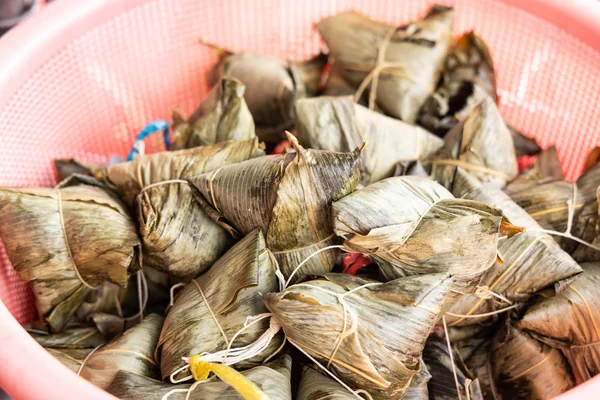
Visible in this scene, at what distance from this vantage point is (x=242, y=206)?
107 centimetres

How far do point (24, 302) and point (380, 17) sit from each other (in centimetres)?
118

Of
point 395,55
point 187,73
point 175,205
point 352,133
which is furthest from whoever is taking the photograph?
point 187,73

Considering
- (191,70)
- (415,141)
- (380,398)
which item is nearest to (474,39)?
(415,141)

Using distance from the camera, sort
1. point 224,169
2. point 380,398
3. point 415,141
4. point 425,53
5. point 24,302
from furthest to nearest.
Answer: point 425,53
point 415,141
point 24,302
point 224,169
point 380,398

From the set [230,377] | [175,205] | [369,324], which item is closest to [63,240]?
[175,205]

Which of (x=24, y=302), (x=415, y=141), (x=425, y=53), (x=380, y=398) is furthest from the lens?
(x=425, y=53)

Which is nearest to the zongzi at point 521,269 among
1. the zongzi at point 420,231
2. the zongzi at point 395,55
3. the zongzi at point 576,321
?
the zongzi at point 576,321

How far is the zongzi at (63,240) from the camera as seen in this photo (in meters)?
1.08

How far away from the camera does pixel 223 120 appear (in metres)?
1.31

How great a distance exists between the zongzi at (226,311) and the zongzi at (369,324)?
0.21 ft

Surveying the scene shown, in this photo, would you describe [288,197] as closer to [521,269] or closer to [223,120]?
[223,120]

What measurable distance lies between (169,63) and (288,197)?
2.45ft

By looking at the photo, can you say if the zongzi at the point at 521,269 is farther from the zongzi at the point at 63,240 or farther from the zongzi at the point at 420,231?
the zongzi at the point at 63,240

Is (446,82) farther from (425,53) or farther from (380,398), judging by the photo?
(380,398)
